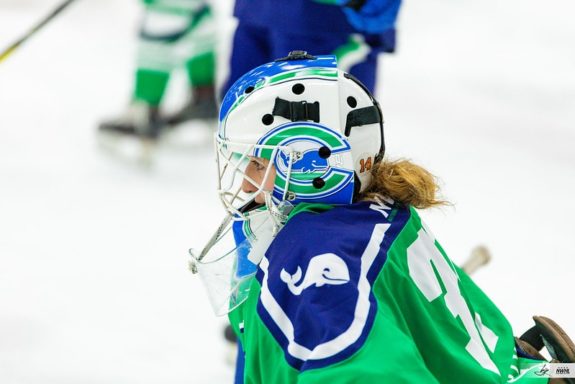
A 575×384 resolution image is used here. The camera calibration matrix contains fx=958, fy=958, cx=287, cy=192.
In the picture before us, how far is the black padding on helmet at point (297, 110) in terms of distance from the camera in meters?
1.40

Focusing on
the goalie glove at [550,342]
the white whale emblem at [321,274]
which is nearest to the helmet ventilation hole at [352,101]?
the white whale emblem at [321,274]

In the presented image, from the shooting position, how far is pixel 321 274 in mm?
1234

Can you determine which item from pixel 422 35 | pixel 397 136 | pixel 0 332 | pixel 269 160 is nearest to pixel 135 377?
pixel 0 332

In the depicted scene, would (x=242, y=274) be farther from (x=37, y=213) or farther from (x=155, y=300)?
(x=37, y=213)

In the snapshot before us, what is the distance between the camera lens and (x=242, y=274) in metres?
1.50

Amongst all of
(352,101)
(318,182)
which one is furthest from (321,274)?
(352,101)

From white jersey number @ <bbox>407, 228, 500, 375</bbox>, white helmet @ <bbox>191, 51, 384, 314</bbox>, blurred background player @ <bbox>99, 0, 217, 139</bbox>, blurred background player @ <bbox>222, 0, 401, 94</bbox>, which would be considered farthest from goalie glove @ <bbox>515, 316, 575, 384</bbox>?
blurred background player @ <bbox>99, 0, 217, 139</bbox>

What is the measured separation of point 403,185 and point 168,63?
86.9 inches

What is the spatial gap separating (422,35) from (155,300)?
2557 mm

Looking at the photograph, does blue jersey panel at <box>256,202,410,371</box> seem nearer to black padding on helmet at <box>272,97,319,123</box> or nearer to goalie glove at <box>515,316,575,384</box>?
black padding on helmet at <box>272,97,319,123</box>

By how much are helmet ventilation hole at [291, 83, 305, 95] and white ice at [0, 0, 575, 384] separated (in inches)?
32.5

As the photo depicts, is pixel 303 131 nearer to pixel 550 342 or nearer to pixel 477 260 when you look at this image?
pixel 550 342

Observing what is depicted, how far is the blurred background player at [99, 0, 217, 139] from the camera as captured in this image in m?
3.53

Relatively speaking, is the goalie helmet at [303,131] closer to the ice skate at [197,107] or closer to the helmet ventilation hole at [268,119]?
the helmet ventilation hole at [268,119]
